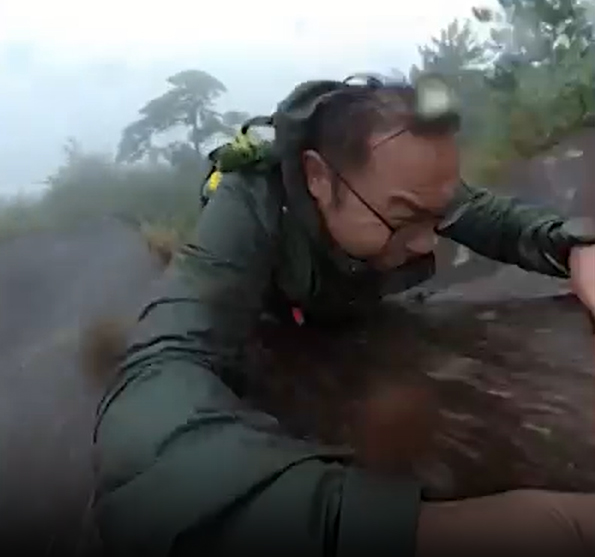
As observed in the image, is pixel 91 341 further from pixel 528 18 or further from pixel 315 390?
pixel 528 18

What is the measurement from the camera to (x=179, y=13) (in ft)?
1.60

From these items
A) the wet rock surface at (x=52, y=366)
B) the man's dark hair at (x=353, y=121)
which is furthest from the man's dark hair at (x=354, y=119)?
the wet rock surface at (x=52, y=366)

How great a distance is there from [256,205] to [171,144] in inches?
2.3

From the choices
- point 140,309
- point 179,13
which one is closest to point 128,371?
point 140,309

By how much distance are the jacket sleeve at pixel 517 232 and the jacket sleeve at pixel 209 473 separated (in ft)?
0.45

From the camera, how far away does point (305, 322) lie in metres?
0.51

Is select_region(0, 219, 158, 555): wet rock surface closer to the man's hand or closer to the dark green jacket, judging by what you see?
the dark green jacket

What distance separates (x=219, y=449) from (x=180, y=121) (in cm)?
18

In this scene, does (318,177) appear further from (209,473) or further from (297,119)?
(209,473)

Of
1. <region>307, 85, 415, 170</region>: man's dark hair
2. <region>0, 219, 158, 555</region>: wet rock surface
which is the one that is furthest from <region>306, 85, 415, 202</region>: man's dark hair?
<region>0, 219, 158, 555</region>: wet rock surface

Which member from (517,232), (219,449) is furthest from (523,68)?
(219,449)

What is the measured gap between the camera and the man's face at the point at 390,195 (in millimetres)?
449

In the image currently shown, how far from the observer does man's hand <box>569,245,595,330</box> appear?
1.61 ft

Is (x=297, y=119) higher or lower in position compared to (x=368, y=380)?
higher
